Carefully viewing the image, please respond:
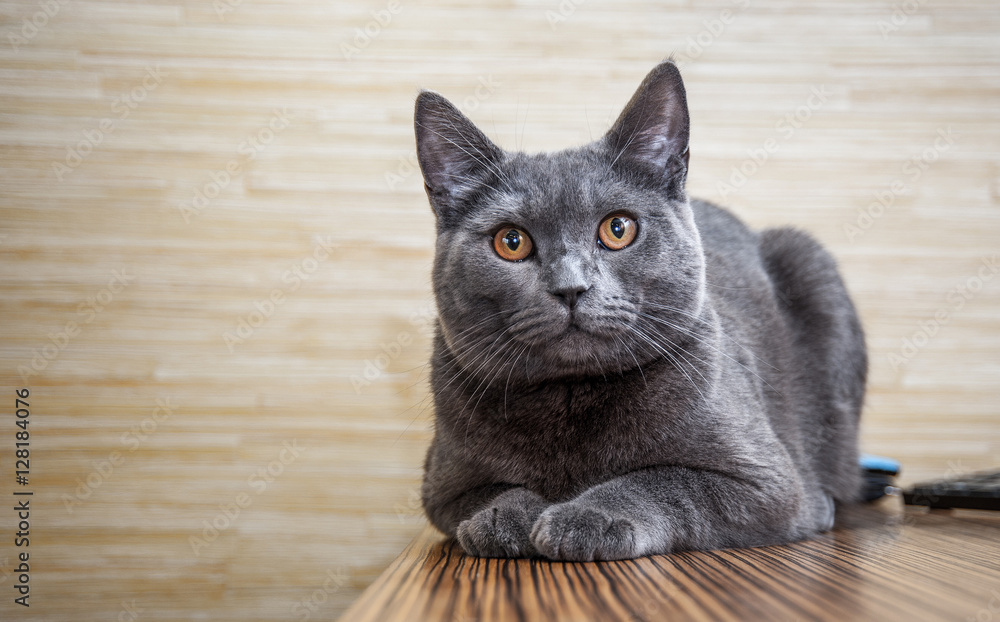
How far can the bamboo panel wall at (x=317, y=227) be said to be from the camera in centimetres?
183

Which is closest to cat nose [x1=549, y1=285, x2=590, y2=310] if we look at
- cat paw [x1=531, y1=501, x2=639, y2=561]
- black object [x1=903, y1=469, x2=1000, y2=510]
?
cat paw [x1=531, y1=501, x2=639, y2=561]

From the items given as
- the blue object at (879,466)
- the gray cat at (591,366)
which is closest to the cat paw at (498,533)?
the gray cat at (591,366)

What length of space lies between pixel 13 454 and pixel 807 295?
6.58 feet

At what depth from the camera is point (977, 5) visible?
195 centimetres

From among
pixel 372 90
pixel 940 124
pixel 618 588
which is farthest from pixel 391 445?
pixel 940 124

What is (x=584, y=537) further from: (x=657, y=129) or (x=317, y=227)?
(x=317, y=227)

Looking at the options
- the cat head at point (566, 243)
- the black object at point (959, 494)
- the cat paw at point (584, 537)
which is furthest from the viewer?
the black object at point (959, 494)

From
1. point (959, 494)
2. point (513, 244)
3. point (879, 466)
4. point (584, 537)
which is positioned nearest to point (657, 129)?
point (513, 244)

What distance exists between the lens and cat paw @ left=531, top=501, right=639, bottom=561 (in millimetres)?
847

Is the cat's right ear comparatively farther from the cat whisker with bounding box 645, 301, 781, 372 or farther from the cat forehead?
the cat whisker with bounding box 645, 301, 781, 372

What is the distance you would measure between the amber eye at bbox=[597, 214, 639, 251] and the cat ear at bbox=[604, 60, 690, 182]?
0.13 metres

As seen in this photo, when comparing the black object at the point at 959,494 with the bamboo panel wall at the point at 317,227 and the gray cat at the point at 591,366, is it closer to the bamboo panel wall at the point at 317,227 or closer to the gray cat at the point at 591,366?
the gray cat at the point at 591,366

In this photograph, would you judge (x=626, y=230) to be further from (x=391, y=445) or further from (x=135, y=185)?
(x=135, y=185)

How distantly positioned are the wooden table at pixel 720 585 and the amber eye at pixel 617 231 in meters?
0.43
